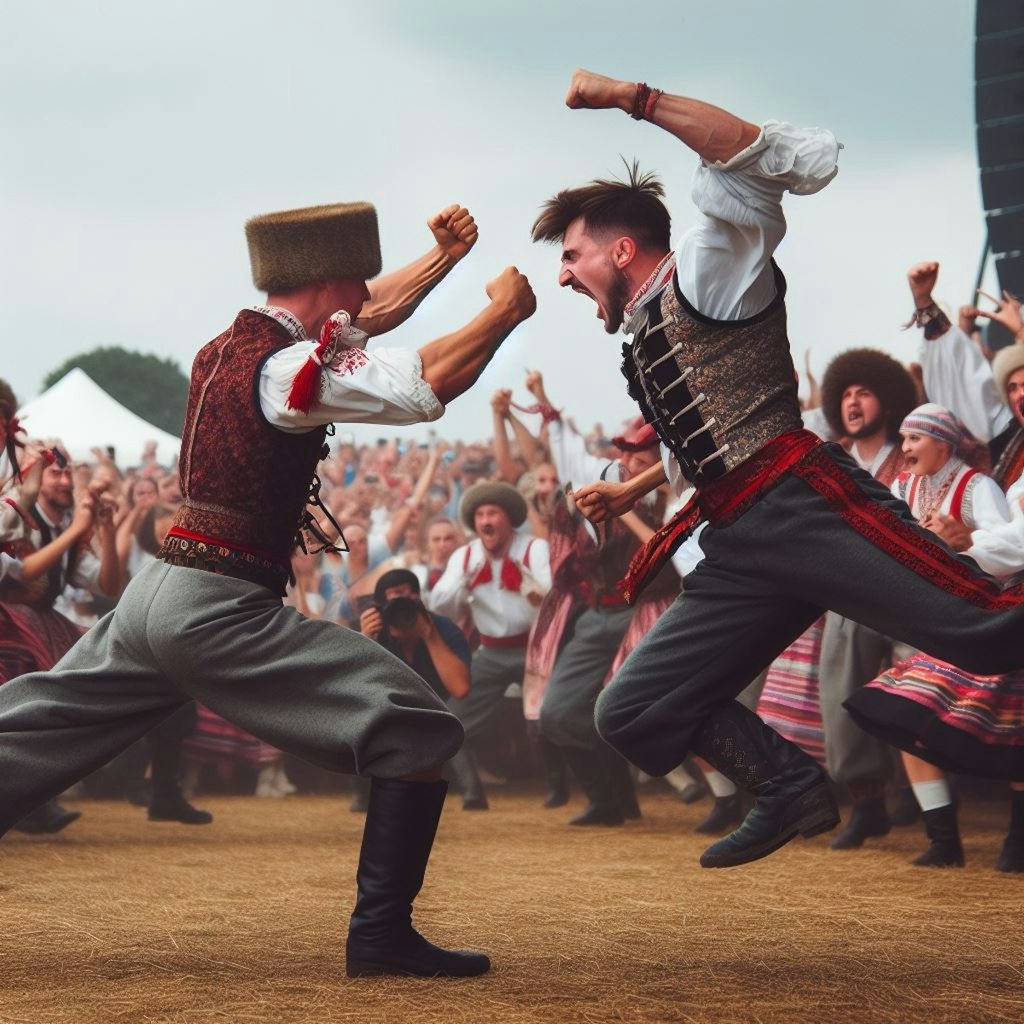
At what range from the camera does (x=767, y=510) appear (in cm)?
322

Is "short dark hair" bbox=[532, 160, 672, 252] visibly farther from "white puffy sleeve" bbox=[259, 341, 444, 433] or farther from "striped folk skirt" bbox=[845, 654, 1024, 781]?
"striped folk skirt" bbox=[845, 654, 1024, 781]

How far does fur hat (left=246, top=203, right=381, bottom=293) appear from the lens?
3447 millimetres

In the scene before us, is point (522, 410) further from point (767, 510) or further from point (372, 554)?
point (767, 510)

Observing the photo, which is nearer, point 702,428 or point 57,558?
point 702,428

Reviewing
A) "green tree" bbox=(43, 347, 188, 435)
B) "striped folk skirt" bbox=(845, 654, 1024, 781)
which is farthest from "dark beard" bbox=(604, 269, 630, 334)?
"green tree" bbox=(43, 347, 188, 435)

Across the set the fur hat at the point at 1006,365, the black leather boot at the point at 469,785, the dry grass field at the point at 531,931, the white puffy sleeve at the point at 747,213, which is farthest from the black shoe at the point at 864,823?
the white puffy sleeve at the point at 747,213

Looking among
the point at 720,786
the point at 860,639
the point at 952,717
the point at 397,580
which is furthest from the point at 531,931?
the point at 397,580

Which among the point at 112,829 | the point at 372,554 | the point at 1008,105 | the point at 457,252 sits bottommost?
the point at 112,829

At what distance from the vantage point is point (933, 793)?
5.43 m

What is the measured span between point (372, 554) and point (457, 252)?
231 inches

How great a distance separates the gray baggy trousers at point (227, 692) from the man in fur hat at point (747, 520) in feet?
1.62

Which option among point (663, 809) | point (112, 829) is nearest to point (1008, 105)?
point (663, 809)

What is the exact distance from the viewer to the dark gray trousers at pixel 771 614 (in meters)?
3.05

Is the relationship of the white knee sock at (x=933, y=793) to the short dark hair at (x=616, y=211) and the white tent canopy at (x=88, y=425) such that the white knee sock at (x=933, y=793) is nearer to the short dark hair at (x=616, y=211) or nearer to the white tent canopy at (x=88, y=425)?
the short dark hair at (x=616, y=211)
